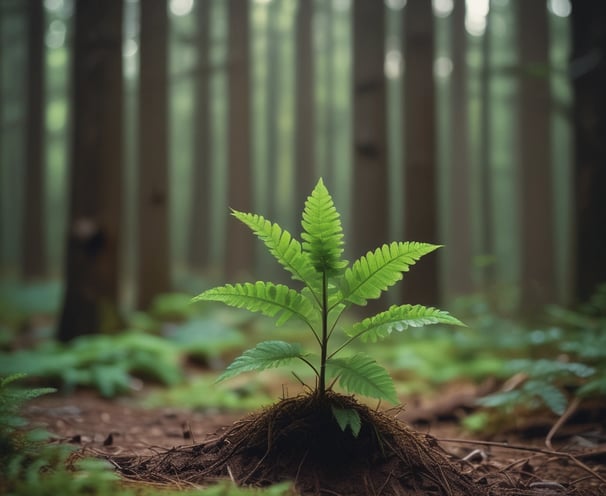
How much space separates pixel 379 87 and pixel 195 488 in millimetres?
8660

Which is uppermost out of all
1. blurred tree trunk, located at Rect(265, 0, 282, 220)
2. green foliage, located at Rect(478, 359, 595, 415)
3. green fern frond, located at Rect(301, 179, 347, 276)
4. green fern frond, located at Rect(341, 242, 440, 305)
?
blurred tree trunk, located at Rect(265, 0, 282, 220)

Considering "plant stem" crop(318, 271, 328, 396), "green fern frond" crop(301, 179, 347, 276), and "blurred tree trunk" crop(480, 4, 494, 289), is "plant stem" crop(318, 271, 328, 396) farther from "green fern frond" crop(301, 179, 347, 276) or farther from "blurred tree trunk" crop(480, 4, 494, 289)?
"blurred tree trunk" crop(480, 4, 494, 289)

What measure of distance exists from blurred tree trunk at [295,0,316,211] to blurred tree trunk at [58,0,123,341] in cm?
1021

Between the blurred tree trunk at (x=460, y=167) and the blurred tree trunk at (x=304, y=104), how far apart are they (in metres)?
4.97

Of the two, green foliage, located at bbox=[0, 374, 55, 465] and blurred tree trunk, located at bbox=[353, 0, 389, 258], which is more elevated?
blurred tree trunk, located at bbox=[353, 0, 389, 258]

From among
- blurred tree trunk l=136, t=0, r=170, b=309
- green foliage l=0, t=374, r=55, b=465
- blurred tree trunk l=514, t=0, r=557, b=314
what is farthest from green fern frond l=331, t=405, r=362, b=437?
blurred tree trunk l=514, t=0, r=557, b=314

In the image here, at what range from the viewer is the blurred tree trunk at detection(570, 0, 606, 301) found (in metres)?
6.28

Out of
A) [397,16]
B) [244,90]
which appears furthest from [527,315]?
[397,16]

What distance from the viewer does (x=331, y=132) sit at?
28.0 metres

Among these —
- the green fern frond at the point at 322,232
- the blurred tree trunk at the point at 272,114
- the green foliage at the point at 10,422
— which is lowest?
the green foliage at the point at 10,422

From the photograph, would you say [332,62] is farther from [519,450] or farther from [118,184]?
[519,450]

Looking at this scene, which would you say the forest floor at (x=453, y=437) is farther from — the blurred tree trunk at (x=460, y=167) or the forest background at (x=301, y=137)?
the blurred tree trunk at (x=460, y=167)

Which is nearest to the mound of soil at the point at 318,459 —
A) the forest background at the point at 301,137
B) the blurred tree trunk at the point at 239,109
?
the forest background at the point at 301,137

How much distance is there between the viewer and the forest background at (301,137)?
714 centimetres
